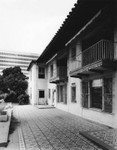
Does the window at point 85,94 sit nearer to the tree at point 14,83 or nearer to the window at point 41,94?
the window at point 41,94

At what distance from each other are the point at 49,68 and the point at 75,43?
8749 millimetres

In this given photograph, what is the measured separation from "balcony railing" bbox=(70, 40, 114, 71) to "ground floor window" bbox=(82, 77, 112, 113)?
116 cm

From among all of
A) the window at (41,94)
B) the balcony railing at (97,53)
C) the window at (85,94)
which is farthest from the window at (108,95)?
the window at (41,94)

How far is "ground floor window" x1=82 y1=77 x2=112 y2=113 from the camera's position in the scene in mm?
7879

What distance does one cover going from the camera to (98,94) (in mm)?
9086

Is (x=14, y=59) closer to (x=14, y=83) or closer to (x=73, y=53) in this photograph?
(x=14, y=83)

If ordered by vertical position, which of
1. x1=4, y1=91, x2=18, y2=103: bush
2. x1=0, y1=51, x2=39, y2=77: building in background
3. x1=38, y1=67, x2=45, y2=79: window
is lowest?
x1=4, y1=91, x2=18, y2=103: bush

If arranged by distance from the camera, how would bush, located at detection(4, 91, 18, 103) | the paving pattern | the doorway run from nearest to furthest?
the paving pattern, the doorway, bush, located at detection(4, 91, 18, 103)

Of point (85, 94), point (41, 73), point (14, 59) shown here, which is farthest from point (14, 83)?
point (14, 59)

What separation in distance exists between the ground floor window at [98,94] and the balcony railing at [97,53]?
3.79 feet

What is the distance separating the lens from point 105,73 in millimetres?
8125

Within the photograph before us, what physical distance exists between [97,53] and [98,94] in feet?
7.70

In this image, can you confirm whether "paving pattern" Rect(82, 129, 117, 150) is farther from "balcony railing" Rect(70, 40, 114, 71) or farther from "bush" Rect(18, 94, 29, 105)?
"bush" Rect(18, 94, 29, 105)

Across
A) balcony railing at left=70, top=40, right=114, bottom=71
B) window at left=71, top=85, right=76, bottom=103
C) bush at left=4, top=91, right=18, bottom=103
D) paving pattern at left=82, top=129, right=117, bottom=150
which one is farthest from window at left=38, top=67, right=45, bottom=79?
paving pattern at left=82, top=129, right=117, bottom=150
